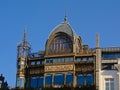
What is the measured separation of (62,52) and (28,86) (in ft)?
32.3

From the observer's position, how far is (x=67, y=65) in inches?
3563

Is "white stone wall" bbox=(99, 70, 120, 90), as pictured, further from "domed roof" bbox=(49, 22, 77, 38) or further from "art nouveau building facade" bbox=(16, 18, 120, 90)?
"domed roof" bbox=(49, 22, 77, 38)

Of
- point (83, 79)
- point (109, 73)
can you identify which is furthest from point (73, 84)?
point (109, 73)

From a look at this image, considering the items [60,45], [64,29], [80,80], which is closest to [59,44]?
[60,45]

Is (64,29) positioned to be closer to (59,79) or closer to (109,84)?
(59,79)

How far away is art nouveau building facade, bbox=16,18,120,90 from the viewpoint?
86.4 meters

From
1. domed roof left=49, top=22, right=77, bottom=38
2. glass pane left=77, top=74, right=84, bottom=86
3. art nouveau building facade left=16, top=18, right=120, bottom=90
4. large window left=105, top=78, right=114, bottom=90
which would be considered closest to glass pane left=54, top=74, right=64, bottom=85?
art nouveau building facade left=16, top=18, right=120, bottom=90

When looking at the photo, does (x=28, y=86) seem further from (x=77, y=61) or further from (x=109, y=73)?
(x=109, y=73)

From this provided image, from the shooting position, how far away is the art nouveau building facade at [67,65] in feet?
284

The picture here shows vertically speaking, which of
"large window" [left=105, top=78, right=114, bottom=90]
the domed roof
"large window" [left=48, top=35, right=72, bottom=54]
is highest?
the domed roof

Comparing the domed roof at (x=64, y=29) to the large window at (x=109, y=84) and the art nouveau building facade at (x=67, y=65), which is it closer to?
the art nouveau building facade at (x=67, y=65)

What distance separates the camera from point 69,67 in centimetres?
9031

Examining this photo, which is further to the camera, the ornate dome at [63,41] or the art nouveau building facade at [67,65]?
the ornate dome at [63,41]

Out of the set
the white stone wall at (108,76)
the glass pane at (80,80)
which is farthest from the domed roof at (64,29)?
the white stone wall at (108,76)
